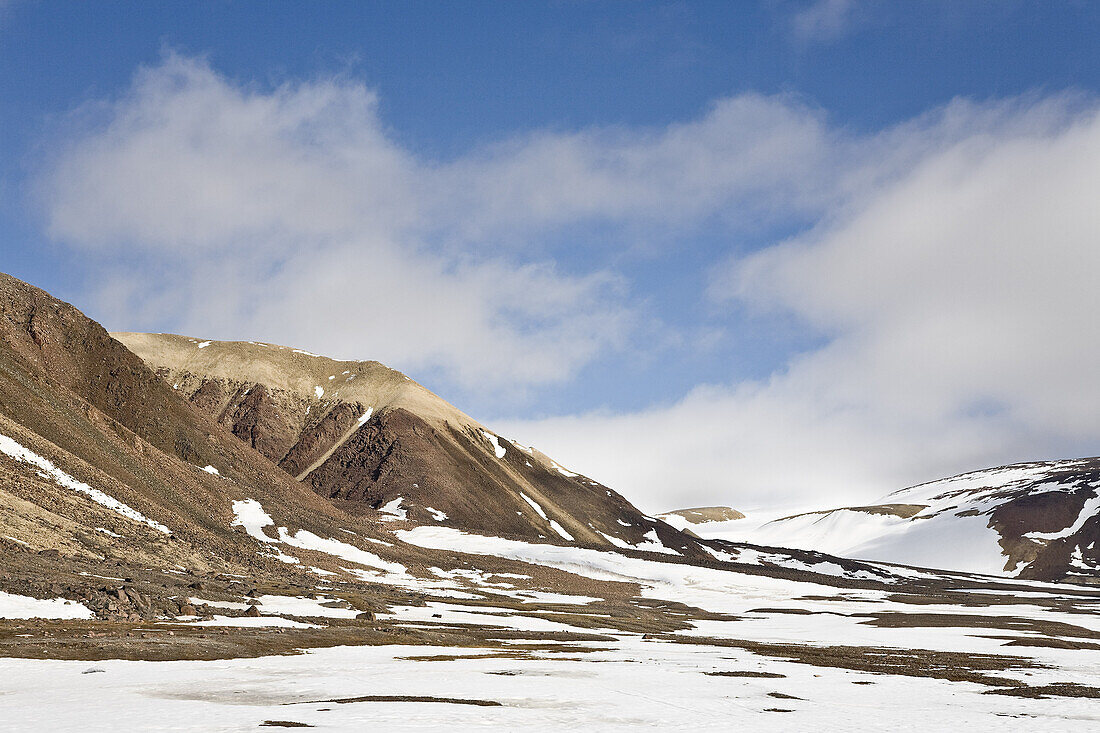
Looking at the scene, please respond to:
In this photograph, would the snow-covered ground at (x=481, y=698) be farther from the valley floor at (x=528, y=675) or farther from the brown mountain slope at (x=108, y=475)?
the brown mountain slope at (x=108, y=475)

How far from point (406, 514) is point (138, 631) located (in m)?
121

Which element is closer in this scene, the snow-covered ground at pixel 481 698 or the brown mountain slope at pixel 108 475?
the snow-covered ground at pixel 481 698

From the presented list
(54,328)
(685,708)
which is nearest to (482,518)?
(54,328)

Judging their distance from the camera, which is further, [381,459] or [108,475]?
[381,459]

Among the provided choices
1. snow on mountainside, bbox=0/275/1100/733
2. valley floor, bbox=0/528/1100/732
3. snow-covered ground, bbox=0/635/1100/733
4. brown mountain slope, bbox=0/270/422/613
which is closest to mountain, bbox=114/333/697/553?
snow on mountainside, bbox=0/275/1100/733

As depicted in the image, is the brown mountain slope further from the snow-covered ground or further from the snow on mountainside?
the snow-covered ground

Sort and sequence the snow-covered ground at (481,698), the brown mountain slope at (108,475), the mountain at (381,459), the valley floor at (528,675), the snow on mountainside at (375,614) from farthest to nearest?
the mountain at (381,459)
the brown mountain slope at (108,475)
the snow on mountainside at (375,614)
the valley floor at (528,675)
the snow-covered ground at (481,698)

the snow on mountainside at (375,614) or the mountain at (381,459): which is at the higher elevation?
the mountain at (381,459)

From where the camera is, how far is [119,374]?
389ft

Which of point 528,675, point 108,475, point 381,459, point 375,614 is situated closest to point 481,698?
point 528,675

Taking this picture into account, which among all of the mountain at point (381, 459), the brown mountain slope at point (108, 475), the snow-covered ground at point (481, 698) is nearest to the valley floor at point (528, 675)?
the snow-covered ground at point (481, 698)

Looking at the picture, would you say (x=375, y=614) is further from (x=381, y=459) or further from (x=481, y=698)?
(x=381, y=459)

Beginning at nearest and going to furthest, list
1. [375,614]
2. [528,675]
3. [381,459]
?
[528,675], [375,614], [381,459]

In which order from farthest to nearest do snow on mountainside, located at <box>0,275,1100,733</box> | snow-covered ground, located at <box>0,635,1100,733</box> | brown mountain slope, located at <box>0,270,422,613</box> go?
brown mountain slope, located at <box>0,270,422,613</box>, snow on mountainside, located at <box>0,275,1100,733</box>, snow-covered ground, located at <box>0,635,1100,733</box>
